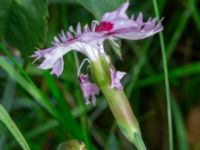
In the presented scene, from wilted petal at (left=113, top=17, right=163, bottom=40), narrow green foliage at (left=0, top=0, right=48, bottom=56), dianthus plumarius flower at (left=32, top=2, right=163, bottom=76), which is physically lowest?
wilted petal at (left=113, top=17, right=163, bottom=40)

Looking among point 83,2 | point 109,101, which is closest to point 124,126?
point 109,101

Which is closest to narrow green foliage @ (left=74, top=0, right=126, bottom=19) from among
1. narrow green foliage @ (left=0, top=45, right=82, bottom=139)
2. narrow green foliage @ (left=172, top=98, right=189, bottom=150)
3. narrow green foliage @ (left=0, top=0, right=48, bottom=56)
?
narrow green foliage @ (left=0, top=0, right=48, bottom=56)

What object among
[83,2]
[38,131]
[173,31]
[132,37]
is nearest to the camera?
[132,37]

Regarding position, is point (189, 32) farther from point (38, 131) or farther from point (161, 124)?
point (38, 131)

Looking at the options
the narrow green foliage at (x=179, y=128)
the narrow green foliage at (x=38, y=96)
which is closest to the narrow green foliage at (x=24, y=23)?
the narrow green foliage at (x=38, y=96)

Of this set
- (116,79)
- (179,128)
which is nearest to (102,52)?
(116,79)

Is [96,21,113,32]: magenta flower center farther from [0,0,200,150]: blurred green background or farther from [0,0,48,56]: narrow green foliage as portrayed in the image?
[0,0,200,150]: blurred green background

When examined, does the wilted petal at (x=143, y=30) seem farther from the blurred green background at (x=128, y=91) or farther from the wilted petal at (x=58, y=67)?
the blurred green background at (x=128, y=91)
